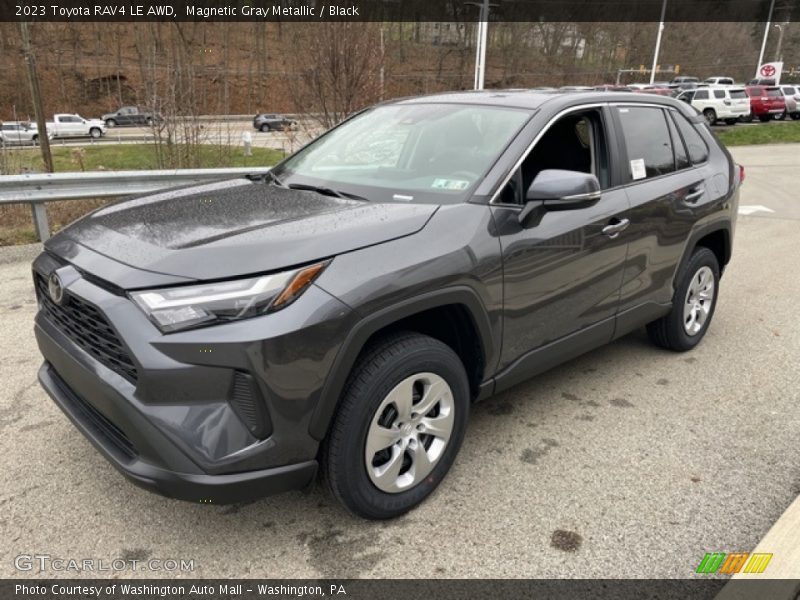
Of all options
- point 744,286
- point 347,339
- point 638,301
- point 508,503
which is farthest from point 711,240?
point 347,339

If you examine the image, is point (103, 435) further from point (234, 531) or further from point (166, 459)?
point (234, 531)

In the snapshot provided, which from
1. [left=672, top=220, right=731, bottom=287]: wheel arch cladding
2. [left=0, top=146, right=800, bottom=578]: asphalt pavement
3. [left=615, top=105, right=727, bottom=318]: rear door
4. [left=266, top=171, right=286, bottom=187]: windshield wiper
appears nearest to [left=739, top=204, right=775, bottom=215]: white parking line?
[left=672, top=220, right=731, bottom=287]: wheel arch cladding

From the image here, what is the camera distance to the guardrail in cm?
616

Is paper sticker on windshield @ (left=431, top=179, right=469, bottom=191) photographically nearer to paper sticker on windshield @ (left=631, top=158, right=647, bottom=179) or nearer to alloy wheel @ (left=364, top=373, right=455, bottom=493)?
alloy wheel @ (left=364, top=373, right=455, bottom=493)

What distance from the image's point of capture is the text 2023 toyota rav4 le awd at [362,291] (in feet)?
6.72

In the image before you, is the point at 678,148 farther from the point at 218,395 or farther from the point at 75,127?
the point at 75,127

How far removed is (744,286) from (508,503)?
4.49 meters

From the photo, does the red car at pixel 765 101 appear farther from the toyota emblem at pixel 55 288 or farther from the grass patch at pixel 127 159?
the toyota emblem at pixel 55 288

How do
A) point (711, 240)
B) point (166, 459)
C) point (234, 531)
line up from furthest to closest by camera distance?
point (711, 240)
point (234, 531)
point (166, 459)

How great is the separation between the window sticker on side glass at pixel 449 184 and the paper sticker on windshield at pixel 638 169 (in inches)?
49.5

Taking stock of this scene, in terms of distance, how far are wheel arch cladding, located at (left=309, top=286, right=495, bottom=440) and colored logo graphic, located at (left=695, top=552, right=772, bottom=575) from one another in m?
1.14

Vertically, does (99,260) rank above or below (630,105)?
below

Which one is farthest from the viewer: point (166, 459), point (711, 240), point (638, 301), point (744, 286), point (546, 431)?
point (744, 286)

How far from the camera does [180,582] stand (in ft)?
7.36
